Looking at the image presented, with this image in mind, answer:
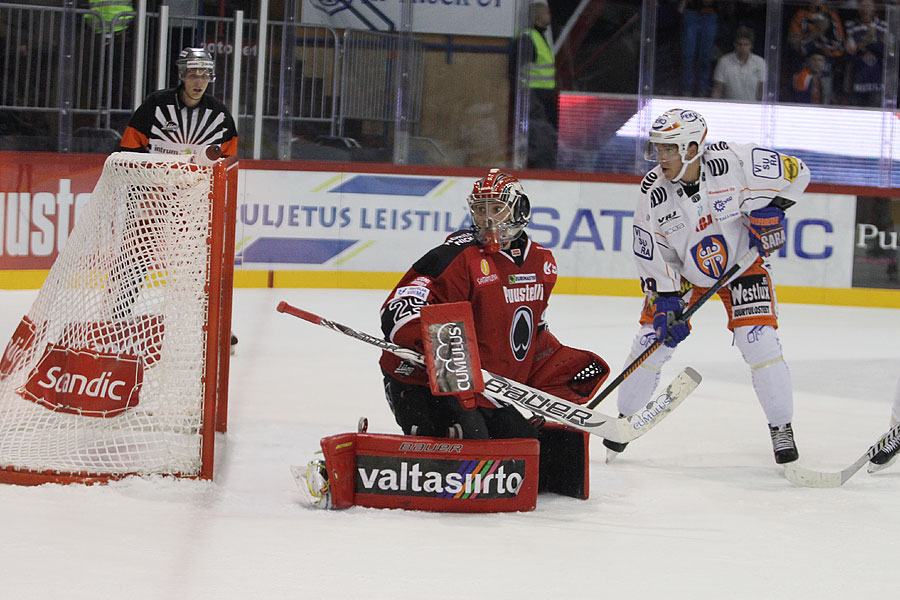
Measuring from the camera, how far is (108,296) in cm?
304

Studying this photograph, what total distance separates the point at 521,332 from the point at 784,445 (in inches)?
35.5

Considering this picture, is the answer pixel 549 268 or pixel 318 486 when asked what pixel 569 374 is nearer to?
pixel 549 268

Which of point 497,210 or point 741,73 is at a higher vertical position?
point 741,73

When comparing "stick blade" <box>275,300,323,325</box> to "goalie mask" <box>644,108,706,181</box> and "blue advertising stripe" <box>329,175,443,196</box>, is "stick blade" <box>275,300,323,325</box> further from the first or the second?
"blue advertising stripe" <box>329,175,443,196</box>

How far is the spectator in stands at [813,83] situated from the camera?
8984mm

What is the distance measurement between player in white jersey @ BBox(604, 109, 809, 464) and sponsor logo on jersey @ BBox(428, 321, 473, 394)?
90 centimetres

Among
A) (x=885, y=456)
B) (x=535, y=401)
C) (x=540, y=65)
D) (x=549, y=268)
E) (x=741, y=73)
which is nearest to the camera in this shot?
(x=535, y=401)

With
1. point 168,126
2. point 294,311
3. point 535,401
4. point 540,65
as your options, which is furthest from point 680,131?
point 540,65

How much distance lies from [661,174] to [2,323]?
3346 mm

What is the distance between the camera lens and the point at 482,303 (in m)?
2.98

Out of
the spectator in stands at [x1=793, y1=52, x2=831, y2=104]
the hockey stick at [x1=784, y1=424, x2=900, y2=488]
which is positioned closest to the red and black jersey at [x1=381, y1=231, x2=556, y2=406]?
the hockey stick at [x1=784, y1=424, x2=900, y2=488]

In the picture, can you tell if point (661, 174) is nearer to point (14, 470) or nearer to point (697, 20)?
point (14, 470)

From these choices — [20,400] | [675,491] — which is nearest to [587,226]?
[675,491]

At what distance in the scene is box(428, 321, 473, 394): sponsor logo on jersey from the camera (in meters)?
2.77
